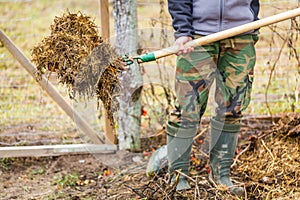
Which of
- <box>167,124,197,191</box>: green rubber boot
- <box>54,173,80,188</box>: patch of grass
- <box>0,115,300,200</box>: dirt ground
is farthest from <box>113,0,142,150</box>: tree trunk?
<box>167,124,197,191</box>: green rubber boot

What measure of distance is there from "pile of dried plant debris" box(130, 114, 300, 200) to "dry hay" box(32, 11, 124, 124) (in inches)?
32.5

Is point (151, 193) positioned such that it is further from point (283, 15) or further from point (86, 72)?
point (283, 15)

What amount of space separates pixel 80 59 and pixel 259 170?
5.92 feet

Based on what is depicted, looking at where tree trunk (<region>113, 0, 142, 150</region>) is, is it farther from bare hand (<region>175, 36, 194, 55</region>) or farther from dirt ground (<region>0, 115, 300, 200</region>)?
bare hand (<region>175, 36, 194, 55</region>)

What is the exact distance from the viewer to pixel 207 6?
3010mm

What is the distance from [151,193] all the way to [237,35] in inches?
49.3

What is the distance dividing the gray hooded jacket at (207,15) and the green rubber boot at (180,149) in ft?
2.25

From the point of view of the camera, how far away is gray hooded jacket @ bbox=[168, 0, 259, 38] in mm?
3006

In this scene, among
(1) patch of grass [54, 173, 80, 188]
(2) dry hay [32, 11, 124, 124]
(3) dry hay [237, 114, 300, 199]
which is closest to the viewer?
(2) dry hay [32, 11, 124, 124]

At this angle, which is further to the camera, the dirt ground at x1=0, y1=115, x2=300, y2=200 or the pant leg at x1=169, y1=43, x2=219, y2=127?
the dirt ground at x1=0, y1=115, x2=300, y2=200

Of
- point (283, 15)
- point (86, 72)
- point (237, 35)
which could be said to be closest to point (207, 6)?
point (237, 35)

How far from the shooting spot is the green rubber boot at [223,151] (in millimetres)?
3402

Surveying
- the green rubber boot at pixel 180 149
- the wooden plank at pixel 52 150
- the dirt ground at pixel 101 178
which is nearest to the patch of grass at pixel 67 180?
the dirt ground at pixel 101 178

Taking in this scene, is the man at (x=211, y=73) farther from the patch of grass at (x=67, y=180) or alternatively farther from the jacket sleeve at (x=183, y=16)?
the patch of grass at (x=67, y=180)
